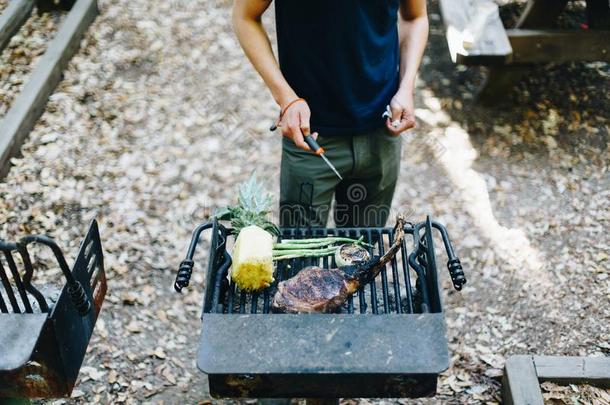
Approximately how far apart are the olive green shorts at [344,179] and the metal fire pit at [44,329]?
2.91 feet

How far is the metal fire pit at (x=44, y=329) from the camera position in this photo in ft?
6.24

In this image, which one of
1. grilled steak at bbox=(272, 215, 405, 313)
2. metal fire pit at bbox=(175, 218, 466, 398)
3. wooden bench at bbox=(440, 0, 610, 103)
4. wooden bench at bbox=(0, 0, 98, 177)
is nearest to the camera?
metal fire pit at bbox=(175, 218, 466, 398)

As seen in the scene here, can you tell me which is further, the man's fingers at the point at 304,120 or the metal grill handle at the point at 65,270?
the man's fingers at the point at 304,120

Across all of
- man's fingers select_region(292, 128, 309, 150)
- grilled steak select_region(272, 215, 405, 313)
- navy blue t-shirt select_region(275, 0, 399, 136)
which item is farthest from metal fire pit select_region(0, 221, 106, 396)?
navy blue t-shirt select_region(275, 0, 399, 136)

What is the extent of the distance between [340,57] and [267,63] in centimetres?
29

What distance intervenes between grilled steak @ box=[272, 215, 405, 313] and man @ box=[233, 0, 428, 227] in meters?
0.52

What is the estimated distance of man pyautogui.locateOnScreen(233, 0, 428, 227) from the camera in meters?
2.44

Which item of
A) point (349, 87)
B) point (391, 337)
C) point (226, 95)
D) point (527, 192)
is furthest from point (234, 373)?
point (226, 95)

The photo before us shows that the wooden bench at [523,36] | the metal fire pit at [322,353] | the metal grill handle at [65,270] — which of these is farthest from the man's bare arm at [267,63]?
the wooden bench at [523,36]

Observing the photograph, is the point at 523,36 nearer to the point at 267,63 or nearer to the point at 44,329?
the point at 267,63

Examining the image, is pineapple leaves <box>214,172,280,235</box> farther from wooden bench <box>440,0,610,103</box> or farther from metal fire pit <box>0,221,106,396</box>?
wooden bench <box>440,0,610,103</box>

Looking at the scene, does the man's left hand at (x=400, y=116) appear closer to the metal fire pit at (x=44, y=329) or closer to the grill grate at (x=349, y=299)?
the grill grate at (x=349, y=299)

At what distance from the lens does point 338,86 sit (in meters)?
2.55

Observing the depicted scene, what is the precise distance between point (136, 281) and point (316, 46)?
205 cm
